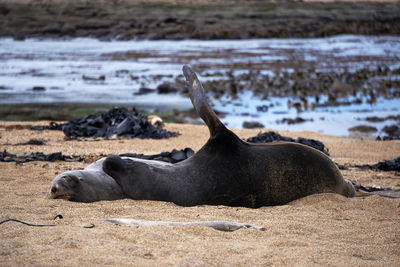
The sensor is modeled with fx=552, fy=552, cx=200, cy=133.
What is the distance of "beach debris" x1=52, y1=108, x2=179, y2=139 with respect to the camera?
11383 mm

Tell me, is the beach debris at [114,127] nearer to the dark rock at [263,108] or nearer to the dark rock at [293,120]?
the dark rock at [293,120]

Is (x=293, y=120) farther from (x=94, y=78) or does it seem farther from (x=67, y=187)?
(x=94, y=78)

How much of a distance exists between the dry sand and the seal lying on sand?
16 cm

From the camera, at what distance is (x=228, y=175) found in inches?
215

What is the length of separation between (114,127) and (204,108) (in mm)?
6051

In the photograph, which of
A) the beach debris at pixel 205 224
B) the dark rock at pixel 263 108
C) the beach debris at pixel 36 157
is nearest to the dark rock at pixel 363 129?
the dark rock at pixel 263 108

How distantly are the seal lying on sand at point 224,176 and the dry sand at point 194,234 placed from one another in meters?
0.16

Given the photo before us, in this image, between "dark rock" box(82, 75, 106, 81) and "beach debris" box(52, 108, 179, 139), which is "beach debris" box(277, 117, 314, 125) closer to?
"beach debris" box(52, 108, 179, 139)

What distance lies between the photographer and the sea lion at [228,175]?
5.47 m

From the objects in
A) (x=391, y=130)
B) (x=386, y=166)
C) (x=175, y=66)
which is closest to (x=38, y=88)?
(x=175, y=66)

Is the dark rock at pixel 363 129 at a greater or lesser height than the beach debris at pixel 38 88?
lesser

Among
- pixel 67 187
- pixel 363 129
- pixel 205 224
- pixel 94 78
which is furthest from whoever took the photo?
pixel 94 78

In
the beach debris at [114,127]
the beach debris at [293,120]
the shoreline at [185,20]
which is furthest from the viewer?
the shoreline at [185,20]

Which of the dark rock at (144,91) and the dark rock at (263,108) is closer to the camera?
the dark rock at (263,108)
